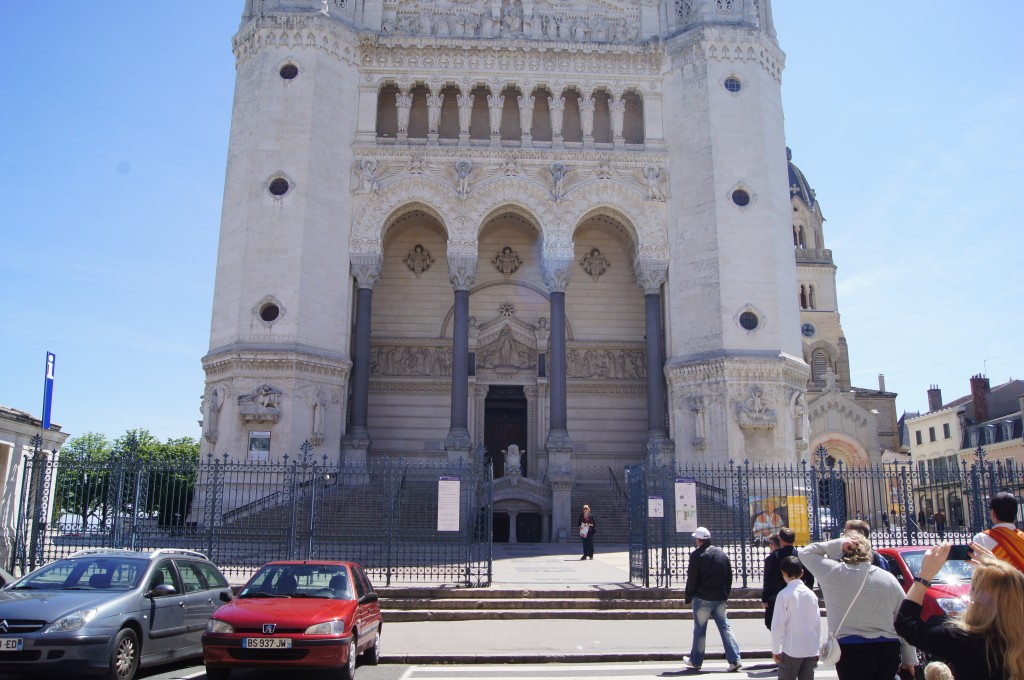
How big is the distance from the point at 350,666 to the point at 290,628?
85 centimetres

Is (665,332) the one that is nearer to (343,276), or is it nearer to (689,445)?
(689,445)

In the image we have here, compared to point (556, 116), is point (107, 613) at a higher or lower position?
lower

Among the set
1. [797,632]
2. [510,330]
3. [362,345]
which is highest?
[510,330]

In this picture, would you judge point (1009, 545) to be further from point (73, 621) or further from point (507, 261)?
point (507, 261)

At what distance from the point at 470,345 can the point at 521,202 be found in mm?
6040

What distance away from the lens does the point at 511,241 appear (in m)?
35.4

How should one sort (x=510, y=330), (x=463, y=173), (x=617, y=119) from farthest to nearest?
(x=510, y=330), (x=617, y=119), (x=463, y=173)

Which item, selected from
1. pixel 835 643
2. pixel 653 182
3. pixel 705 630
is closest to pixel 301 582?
pixel 705 630

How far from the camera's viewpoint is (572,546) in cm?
2712

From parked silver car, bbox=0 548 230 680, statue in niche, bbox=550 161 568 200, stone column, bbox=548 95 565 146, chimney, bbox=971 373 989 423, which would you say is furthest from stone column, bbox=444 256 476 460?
chimney, bbox=971 373 989 423

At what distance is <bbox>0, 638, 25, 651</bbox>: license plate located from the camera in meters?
8.61

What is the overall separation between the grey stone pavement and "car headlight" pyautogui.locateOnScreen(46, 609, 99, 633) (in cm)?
371

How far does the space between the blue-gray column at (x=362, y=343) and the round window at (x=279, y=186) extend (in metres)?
3.38

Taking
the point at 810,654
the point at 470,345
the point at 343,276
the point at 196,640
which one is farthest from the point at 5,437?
the point at 470,345
